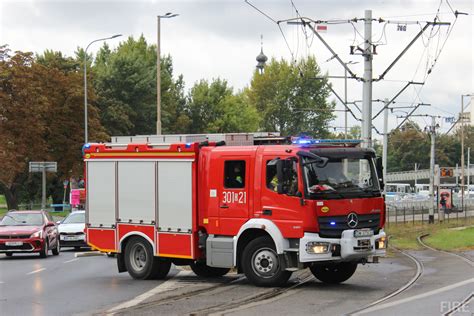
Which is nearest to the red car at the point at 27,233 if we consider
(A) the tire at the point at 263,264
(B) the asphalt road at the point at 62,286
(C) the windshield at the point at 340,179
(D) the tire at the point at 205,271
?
(B) the asphalt road at the point at 62,286

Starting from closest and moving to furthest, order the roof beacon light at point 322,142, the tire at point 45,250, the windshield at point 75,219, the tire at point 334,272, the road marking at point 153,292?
the road marking at point 153,292 < the roof beacon light at point 322,142 < the tire at point 334,272 < the tire at point 45,250 < the windshield at point 75,219

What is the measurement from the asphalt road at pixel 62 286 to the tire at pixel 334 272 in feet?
11.0

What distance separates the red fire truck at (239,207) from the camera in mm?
14328

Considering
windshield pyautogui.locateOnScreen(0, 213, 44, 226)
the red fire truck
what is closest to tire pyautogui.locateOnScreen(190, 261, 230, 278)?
the red fire truck

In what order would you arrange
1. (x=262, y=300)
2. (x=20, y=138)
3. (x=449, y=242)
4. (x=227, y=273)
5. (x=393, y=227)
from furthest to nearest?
(x=20, y=138) → (x=393, y=227) → (x=449, y=242) → (x=227, y=273) → (x=262, y=300)

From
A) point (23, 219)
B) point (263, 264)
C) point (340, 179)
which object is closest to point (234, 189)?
point (263, 264)

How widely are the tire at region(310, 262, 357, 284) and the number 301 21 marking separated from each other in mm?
2001

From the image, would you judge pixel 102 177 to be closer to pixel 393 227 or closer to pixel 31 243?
pixel 31 243

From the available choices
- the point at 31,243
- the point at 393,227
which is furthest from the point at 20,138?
the point at 31,243

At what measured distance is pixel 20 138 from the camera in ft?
168

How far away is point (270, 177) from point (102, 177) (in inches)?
172

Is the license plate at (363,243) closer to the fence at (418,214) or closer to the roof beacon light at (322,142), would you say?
the roof beacon light at (322,142)

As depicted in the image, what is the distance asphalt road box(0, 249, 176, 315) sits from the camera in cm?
1298

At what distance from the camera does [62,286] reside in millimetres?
16078
